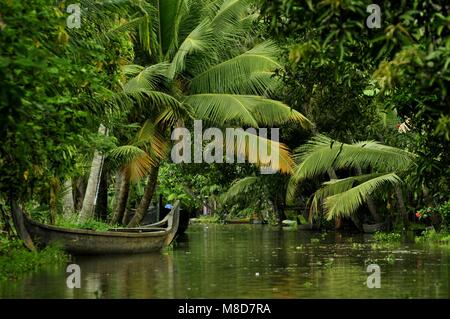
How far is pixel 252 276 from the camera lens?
1348cm

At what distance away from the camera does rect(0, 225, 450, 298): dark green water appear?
10.9 metres

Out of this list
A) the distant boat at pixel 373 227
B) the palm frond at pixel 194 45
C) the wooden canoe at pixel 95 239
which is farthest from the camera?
the distant boat at pixel 373 227

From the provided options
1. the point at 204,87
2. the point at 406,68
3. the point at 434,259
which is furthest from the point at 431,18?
the point at 204,87

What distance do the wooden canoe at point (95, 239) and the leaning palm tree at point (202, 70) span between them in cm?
336

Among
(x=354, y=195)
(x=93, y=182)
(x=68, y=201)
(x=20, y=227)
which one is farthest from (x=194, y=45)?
(x=20, y=227)

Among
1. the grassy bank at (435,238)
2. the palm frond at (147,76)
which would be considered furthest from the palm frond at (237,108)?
the grassy bank at (435,238)

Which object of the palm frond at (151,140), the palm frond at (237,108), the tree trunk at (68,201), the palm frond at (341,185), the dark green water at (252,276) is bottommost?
the dark green water at (252,276)

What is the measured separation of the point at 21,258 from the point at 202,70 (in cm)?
1021

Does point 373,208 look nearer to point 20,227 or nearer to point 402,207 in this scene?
point 402,207

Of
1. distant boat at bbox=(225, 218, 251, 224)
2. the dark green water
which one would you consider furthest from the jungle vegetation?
distant boat at bbox=(225, 218, 251, 224)

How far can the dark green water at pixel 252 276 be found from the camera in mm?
10930

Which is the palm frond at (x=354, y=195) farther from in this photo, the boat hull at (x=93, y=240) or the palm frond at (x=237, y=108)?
the boat hull at (x=93, y=240)

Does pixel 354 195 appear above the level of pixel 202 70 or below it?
below

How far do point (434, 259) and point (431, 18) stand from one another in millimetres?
9968
